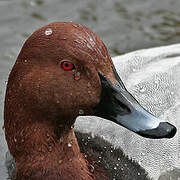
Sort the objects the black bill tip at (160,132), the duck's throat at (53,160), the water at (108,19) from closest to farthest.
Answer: the black bill tip at (160,132), the duck's throat at (53,160), the water at (108,19)

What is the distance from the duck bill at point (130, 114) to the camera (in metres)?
2.78

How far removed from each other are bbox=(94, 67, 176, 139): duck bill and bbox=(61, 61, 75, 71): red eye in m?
0.15

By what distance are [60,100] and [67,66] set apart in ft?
0.67

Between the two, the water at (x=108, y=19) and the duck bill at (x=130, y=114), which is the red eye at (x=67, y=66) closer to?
the duck bill at (x=130, y=114)

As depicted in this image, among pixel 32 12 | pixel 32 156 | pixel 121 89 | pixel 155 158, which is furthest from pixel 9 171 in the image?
pixel 32 12

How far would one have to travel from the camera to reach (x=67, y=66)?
281 cm

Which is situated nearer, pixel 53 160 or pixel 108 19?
pixel 53 160

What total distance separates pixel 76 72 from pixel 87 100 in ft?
0.55

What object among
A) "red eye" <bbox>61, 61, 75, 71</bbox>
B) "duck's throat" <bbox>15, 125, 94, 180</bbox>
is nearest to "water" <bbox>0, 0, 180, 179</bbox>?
"duck's throat" <bbox>15, 125, 94, 180</bbox>

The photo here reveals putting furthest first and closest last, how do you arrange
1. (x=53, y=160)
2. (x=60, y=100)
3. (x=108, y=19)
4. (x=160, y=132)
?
(x=108, y=19)
(x=53, y=160)
(x=60, y=100)
(x=160, y=132)

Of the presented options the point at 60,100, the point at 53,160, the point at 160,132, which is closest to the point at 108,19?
the point at 53,160

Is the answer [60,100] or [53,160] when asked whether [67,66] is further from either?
[53,160]

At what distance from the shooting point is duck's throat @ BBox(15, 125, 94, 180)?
10.4ft

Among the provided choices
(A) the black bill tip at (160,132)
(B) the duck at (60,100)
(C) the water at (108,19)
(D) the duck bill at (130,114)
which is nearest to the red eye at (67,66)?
(B) the duck at (60,100)
